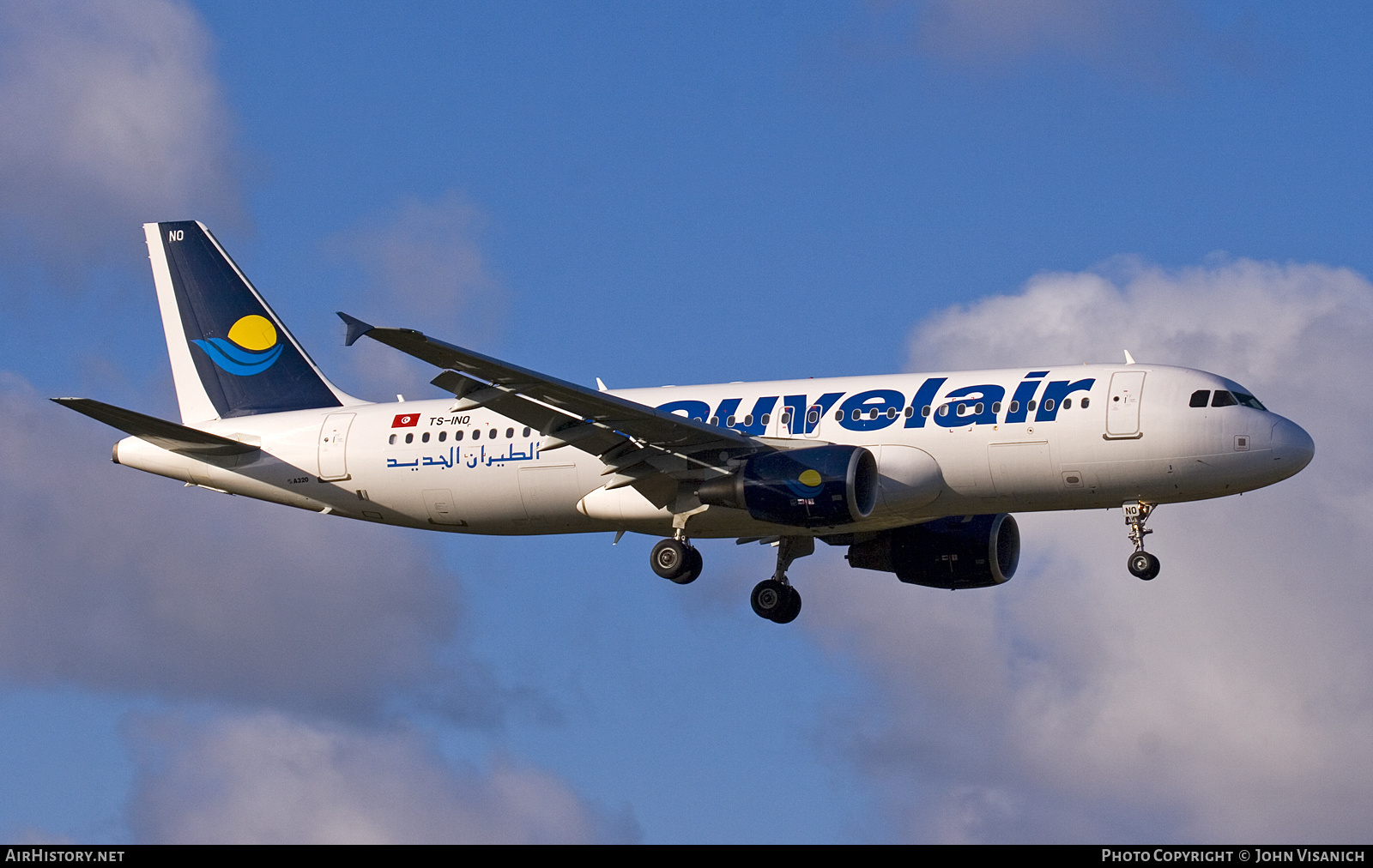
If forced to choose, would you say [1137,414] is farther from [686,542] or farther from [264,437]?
[264,437]

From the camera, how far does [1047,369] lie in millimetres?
46781

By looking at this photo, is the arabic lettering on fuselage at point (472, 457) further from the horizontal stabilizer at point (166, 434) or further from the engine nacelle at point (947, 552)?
the engine nacelle at point (947, 552)

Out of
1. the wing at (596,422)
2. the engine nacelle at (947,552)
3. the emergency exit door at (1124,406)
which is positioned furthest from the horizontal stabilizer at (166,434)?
the emergency exit door at (1124,406)

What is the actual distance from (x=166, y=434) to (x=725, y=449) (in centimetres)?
1563

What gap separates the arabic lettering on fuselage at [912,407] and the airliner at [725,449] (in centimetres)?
5

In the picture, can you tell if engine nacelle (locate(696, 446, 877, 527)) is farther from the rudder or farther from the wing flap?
the rudder

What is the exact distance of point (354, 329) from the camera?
1512 inches

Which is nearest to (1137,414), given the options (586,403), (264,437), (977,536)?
(977,536)

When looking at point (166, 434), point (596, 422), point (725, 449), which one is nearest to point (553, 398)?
point (596, 422)

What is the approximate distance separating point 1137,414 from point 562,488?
585 inches

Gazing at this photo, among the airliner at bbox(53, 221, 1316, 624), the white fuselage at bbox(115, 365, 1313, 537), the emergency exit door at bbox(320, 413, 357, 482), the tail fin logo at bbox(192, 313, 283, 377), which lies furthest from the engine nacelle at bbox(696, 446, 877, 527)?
the tail fin logo at bbox(192, 313, 283, 377)

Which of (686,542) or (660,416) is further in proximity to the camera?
(686,542)

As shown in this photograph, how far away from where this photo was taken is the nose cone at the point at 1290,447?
45.0 meters

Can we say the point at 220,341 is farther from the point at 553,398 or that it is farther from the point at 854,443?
the point at 854,443
